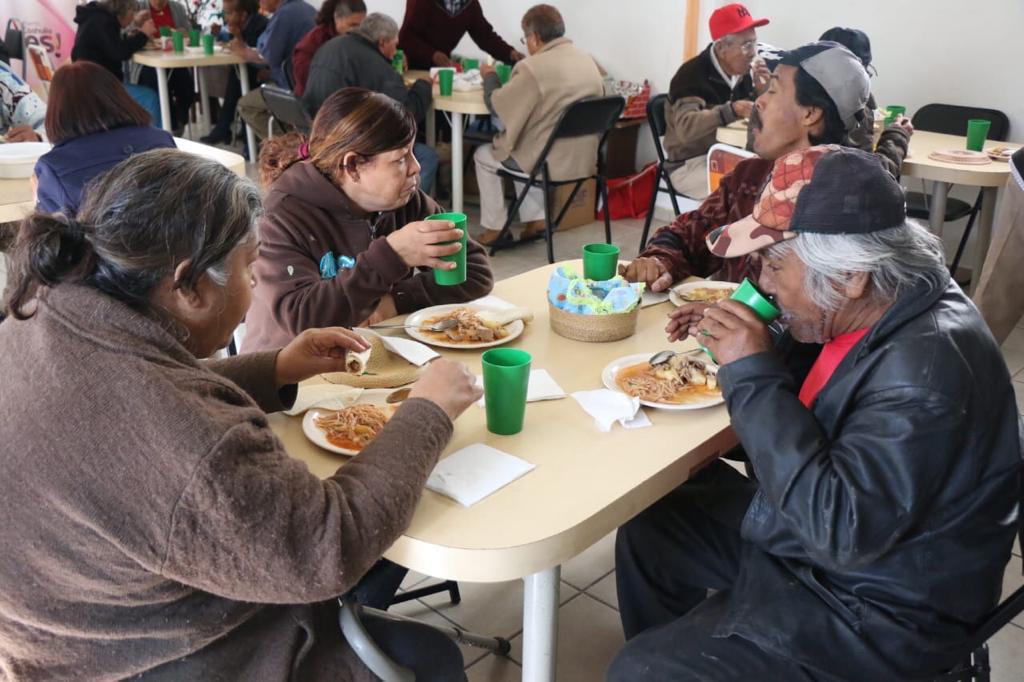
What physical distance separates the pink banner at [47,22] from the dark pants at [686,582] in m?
6.98

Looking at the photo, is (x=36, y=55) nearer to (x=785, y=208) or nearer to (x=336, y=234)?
(x=336, y=234)

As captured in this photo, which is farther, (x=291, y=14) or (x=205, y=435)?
(x=291, y=14)

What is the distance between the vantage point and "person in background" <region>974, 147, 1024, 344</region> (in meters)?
3.59

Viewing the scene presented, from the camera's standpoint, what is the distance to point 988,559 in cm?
137

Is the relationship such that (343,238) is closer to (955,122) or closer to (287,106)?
(287,106)

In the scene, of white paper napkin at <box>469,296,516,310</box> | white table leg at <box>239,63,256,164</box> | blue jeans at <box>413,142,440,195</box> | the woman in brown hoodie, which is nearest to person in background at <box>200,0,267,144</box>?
white table leg at <box>239,63,256,164</box>

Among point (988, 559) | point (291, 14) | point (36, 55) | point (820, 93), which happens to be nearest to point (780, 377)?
point (988, 559)

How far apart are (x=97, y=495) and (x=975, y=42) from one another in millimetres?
5162

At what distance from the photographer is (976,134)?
4094 mm

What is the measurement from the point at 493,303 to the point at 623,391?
0.55 meters

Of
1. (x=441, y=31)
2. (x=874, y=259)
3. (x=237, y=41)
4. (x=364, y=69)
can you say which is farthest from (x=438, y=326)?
(x=237, y=41)

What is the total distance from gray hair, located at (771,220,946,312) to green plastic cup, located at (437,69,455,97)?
410 centimetres

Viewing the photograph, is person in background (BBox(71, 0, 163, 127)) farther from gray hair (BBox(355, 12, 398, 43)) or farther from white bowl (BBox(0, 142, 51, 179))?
white bowl (BBox(0, 142, 51, 179))

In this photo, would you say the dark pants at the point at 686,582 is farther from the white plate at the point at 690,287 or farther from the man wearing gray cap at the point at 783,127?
the man wearing gray cap at the point at 783,127
